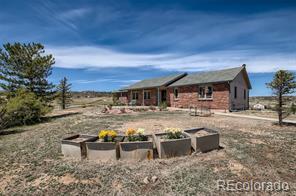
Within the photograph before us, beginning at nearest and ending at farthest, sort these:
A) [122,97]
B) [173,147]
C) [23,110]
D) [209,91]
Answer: [173,147]
[23,110]
[209,91]
[122,97]

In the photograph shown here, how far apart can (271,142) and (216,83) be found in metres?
11.8

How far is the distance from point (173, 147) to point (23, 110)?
465 inches

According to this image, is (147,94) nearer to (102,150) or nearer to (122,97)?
(122,97)

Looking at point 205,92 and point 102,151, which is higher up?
point 205,92

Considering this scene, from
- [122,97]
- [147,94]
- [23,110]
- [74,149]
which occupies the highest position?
[147,94]

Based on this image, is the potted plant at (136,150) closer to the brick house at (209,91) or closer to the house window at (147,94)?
the brick house at (209,91)

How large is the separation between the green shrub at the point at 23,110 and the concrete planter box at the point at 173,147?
1053cm

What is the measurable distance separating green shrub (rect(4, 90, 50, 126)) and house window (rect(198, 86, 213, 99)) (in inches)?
560

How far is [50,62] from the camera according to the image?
16.6 metres

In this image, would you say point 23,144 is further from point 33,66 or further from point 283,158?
point 33,66

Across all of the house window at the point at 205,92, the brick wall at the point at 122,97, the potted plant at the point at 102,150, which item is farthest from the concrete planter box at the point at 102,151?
the brick wall at the point at 122,97

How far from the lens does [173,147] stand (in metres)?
5.14

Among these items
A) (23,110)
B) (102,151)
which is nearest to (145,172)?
(102,151)

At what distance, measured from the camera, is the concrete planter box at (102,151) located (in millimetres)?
5035
